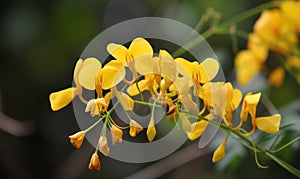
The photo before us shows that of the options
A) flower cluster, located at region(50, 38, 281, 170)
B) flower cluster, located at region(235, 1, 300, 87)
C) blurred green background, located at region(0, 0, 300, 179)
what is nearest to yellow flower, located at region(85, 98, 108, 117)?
flower cluster, located at region(50, 38, 281, 170)

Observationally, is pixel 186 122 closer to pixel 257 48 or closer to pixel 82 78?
pixel 82 78

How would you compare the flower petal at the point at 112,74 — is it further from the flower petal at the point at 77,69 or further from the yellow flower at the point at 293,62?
the yellow flower at the point at 293,62

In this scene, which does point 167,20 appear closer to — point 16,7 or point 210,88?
point 16,7

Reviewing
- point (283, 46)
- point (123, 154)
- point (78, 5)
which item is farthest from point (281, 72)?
point (78, 5)

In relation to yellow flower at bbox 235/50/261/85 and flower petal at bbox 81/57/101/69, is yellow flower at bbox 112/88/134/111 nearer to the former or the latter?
flower petal at bbox 81/57/101/69

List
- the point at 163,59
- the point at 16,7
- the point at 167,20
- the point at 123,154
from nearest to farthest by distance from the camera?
the point at 163,59 → the point at 123,154 → the point at 167,20 → the point at 16,7

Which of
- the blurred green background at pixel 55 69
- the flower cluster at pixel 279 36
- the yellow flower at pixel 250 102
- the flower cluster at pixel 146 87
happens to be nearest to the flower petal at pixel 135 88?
the flower cluster at pixel 146 87

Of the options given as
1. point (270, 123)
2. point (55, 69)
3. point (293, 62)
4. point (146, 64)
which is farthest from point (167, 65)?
point (55, 69)
